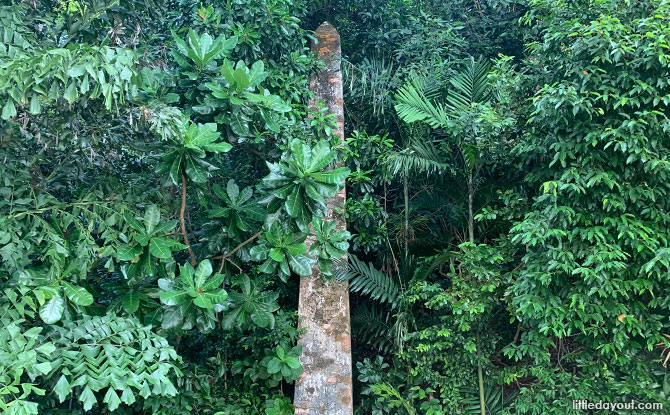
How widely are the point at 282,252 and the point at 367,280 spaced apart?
123 centimetres

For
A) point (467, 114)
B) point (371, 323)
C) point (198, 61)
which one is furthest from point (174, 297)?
point (467, 114)

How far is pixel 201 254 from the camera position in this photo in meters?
4.08

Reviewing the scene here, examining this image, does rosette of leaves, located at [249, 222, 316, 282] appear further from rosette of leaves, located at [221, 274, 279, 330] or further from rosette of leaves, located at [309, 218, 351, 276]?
rosette of leaves, located at [221, 274, 279, 330]

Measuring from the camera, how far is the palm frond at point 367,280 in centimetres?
459

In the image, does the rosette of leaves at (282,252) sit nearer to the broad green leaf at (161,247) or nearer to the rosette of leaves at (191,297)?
the rosette of leaves at (191,297)

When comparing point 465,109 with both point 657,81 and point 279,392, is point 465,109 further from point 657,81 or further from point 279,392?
point 279,392

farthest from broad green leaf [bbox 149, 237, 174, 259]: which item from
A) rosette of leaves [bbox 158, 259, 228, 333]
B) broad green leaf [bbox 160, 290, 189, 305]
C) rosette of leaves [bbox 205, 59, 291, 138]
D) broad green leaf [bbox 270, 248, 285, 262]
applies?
rosette of leaves [bbox 205, 59, 291, 138]

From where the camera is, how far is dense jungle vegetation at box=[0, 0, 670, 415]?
3.33m

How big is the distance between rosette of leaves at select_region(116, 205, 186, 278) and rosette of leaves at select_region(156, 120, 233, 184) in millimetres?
315

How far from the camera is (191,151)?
350cm

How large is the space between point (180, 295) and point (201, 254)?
71 centimetres

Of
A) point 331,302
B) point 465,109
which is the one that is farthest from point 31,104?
point 465,109

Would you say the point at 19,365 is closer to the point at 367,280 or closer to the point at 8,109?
the point at 8,109

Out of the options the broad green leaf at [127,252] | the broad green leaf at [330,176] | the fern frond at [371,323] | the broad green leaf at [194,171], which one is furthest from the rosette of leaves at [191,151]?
the fern frond at [371,323]
